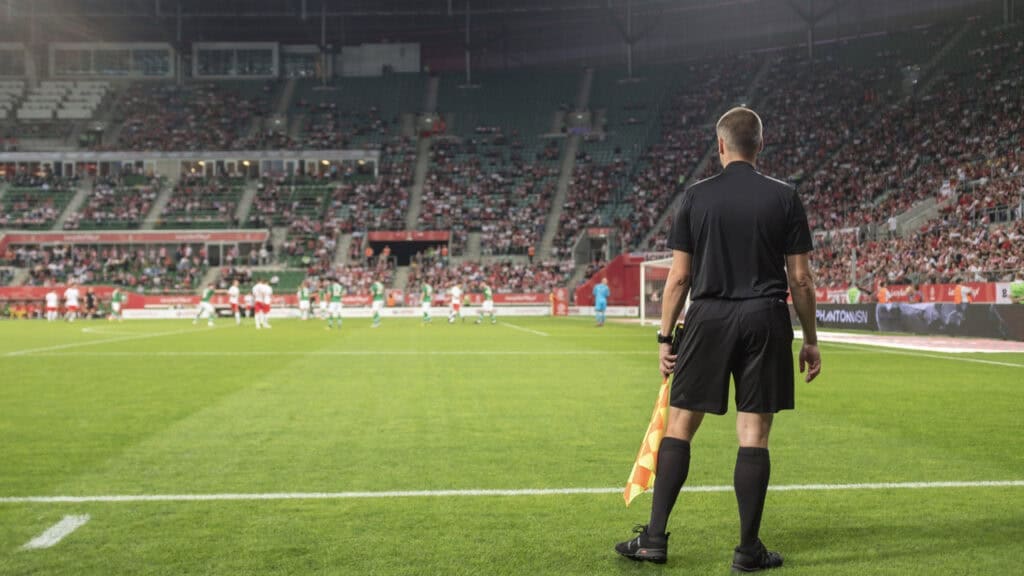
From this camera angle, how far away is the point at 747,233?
4.44 m

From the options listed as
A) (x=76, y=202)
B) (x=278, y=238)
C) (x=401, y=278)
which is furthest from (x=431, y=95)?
(x=76, y=202)

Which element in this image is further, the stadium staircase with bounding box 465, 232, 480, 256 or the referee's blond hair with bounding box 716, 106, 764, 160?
the stadium staircase with bounding box 465, 232, 480, 256

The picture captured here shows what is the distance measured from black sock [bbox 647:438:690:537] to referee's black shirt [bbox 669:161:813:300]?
77 cm

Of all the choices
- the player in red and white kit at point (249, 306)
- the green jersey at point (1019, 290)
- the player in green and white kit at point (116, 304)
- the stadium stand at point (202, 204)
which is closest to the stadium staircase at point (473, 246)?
the player in red and white kit at point (249, 306)

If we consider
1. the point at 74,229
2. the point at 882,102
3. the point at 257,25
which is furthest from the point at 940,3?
the point at 74,229

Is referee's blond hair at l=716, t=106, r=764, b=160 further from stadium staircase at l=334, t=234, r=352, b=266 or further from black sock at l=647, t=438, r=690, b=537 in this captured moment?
stadium staircase at l=334, t=234, r=352, b=266

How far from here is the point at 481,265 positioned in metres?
62.1

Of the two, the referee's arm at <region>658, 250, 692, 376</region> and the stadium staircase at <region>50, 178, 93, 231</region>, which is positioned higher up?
the stadium staircase at <region>50, 178, 93, 231</region>

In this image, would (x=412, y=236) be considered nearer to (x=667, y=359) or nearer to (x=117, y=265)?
(x=117, y=265)

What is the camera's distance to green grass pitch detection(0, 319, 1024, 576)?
4.48 meters

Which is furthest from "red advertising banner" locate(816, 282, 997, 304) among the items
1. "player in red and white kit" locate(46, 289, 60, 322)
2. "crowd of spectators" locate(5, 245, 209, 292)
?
"crowd of spectators" locate(5, 245, 209, 292)

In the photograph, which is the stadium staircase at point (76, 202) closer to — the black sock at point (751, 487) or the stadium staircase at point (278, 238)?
the stadium staircase at point (278, 238)

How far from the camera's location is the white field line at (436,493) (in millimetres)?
5719

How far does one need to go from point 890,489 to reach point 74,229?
6900 centimetres
